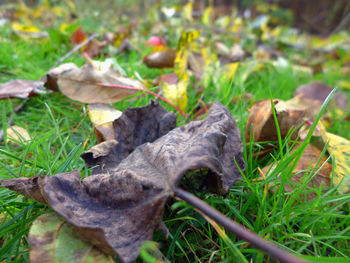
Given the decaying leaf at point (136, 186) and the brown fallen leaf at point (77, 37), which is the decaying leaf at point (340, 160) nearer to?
the decaying leaf at point (136, 186)

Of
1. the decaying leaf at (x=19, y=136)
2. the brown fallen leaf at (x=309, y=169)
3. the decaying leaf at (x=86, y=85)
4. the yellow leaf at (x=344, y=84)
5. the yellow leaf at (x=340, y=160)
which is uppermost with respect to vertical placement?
the decaying leaf at (x=86, y=85)

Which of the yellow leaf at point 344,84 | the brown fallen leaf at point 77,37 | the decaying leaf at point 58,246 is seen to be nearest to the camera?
the decaying leaf at point 58,246

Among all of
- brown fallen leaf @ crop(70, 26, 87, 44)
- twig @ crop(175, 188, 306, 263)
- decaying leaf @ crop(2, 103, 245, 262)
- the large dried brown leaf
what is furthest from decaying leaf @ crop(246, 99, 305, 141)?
brown fallen leaf @ crop(70, 26, 87, 44)

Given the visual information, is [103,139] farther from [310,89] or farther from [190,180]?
[310,89]

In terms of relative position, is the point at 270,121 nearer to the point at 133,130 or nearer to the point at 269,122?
the point at 269,122

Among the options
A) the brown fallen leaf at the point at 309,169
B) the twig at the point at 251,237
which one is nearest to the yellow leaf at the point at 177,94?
the brown fallen leaf at the point at 309,169

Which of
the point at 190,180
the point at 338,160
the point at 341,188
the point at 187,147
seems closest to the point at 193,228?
the point at 190,180

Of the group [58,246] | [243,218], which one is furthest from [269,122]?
[58,246]
